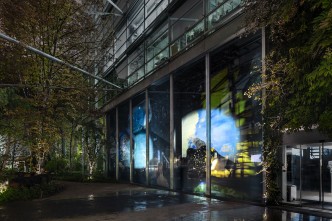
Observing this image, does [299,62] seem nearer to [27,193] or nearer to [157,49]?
[27,193]

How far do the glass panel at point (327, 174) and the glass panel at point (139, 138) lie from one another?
15.0 m

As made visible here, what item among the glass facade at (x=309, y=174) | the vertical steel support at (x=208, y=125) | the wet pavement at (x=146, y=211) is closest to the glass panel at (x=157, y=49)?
the vertical steel support at (x=208, y=125)

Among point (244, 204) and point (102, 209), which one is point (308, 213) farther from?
point (102, 209)

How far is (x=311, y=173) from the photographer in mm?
12953

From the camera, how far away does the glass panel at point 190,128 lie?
18.3 metres

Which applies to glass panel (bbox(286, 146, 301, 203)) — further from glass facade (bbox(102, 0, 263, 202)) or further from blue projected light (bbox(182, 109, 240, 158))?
blue projected light (bbox(182, 109, 240, 158))

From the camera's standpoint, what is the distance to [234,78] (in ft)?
51.7

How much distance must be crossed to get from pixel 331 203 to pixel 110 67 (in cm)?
2508

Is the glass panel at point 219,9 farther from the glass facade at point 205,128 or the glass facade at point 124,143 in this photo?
the glass facade at point 124,143

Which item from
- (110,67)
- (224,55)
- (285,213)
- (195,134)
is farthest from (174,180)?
(110,67)

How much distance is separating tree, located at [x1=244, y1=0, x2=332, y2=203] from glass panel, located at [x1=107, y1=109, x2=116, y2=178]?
2561 centimetres

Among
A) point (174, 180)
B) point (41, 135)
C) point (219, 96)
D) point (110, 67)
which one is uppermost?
point (110, 67)

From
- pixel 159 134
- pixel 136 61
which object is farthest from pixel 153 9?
pixel 159 134

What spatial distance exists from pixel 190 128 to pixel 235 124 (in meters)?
4.40
